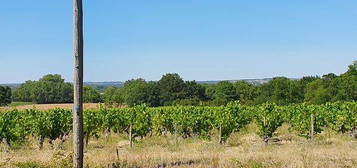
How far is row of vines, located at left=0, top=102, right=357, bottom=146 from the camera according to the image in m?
23.1

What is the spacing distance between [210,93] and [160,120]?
7730 cm

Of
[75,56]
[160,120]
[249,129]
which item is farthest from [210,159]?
[249,129]

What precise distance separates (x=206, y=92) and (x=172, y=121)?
77.9 m

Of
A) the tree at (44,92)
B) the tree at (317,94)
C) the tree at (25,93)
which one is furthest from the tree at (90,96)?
the tree at (317,94)

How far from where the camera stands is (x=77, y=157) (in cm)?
771

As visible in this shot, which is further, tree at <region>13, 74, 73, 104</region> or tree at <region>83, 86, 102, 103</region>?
tree at <region>13, 74, 73, 104</region>

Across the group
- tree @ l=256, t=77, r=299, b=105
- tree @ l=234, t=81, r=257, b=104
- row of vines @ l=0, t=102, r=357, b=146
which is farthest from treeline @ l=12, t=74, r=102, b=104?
row of vines @ l=0, t=102, r=357, b=146

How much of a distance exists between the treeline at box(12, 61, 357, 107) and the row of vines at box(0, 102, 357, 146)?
131ft

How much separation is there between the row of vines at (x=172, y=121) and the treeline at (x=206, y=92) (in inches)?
1576

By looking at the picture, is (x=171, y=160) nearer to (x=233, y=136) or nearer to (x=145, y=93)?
(x=233, y=136)

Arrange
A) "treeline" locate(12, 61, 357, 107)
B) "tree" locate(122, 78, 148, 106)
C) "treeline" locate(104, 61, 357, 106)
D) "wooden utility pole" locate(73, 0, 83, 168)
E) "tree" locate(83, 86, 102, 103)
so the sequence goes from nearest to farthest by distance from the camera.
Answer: "wooden utility pole" locate(73, 0, 83, 168)
"treeline" locate(12, 61, 357, 107)
"treeline" locate(104, 61, 357, 106)
"tree" locate(122, 78, 148, 106)
"tree" locate(83, 86, 102, 103)

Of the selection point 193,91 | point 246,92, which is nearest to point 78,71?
point 246,92

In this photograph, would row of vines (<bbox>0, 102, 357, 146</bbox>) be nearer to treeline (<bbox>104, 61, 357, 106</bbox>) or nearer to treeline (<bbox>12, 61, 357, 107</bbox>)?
treeline (<bbox>12, 61, 357, 107</bbox>)

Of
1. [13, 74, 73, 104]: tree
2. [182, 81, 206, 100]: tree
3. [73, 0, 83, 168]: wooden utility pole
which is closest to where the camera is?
[73, 0, 83, 168]: wooden utility pole
